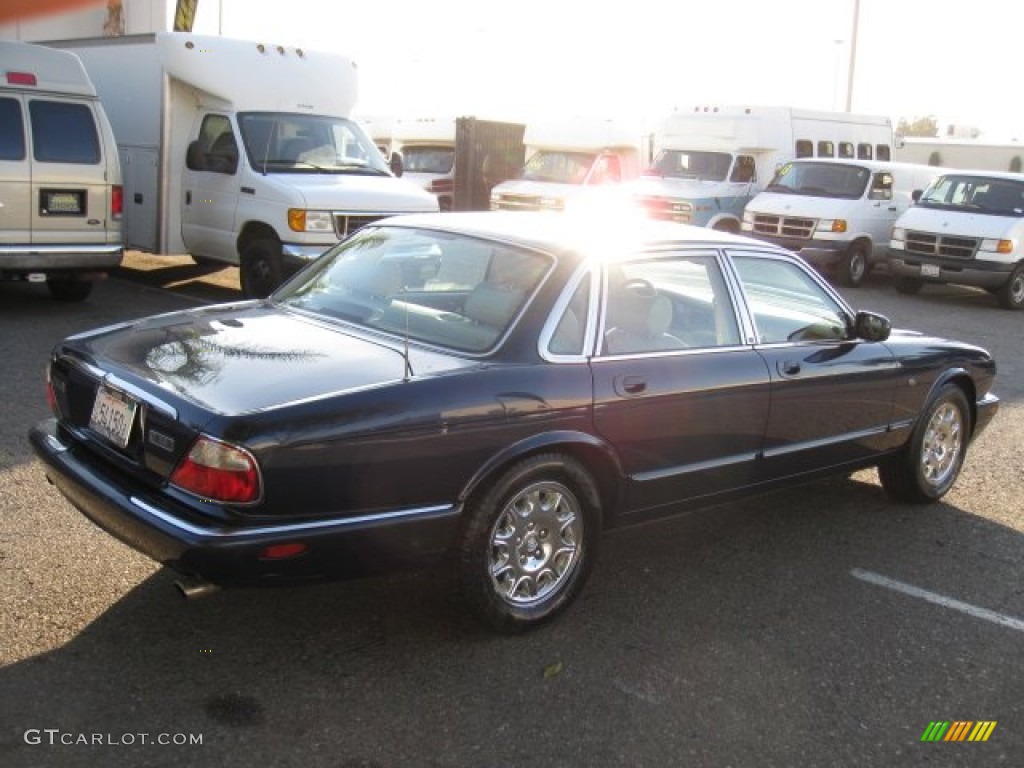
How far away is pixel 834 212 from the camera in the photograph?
16844mm

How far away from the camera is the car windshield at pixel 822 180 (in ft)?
57.0

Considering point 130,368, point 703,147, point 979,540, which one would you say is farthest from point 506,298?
point 703,147

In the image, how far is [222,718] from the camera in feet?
11.0

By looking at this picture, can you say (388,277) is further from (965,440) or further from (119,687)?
(965,440)

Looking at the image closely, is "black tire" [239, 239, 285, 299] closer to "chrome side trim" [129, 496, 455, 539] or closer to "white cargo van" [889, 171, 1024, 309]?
"chrome side trim" [129, 496, 455, 539]

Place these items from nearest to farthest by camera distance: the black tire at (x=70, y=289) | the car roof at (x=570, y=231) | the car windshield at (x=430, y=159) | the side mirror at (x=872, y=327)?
the car roof at (x=570, y=231) < the side mirror at (x=872, y=327) < the black tire at (x=70, y=289) < the car windshield at (x=430, y=159)

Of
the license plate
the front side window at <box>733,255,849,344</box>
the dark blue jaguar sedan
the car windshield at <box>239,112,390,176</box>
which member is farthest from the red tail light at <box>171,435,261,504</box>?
the car windshield at <box>239,112,390,176</box>

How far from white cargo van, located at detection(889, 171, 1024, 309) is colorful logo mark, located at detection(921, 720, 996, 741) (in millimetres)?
13036

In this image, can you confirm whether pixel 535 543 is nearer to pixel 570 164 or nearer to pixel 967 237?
pixel 967 237

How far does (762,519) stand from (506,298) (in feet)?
7.09

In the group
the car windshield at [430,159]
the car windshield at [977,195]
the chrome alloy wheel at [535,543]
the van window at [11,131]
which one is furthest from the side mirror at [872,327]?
the car windshield at [430,159]

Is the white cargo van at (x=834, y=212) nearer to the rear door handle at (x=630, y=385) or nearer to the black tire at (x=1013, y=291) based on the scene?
the black tire at (x=1013, y=291)

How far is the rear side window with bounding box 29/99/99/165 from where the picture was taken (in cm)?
986

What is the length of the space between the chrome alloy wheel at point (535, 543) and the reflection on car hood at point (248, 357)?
587 millimetres
